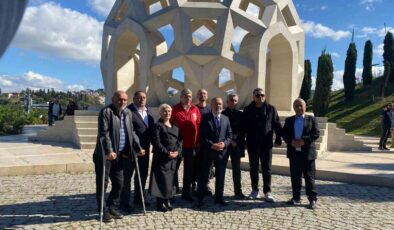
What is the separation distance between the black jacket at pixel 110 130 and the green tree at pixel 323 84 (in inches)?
946

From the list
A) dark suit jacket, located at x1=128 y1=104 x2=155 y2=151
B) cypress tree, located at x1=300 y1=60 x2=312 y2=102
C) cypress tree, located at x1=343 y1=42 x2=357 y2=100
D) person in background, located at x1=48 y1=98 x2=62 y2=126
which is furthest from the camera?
cypress tree, located at x1=343 y1=42 x2=357 y2=100

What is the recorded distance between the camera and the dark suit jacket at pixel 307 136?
5.70 meters

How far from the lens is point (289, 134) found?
19.2ft

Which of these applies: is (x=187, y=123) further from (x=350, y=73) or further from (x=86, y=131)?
(x=350, y=73)

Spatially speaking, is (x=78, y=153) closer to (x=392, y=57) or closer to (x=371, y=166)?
(x=371, y=166)

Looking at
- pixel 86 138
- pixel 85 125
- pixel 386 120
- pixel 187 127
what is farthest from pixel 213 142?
pixel 386 120

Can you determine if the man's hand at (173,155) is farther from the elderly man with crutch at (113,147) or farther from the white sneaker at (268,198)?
the white sneaker at (268,198)

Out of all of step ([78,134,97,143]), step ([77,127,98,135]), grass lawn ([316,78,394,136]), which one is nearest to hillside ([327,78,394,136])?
grass lawn ([316,78,394,136])

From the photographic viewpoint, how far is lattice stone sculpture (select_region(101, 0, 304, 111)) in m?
11.7

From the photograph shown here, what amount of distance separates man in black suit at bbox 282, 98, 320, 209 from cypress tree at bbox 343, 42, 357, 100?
36.2 m

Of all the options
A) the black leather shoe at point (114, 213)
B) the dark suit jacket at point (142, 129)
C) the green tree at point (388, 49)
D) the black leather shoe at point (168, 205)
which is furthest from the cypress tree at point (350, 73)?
the black leather shoe at point (114, 213)

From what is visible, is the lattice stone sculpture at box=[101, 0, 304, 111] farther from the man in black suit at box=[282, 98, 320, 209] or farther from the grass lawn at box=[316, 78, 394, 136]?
the grass lawn at box=[316, 78, 394, 136]

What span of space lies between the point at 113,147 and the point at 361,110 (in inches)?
1350

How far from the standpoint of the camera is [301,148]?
5.71m
